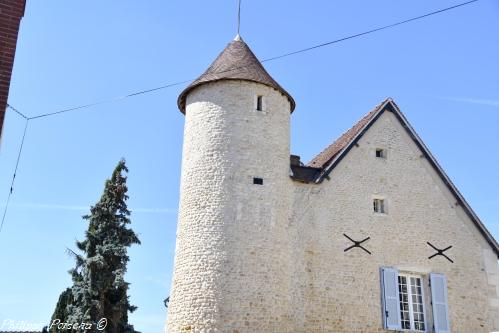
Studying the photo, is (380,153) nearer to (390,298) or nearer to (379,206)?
(379,206)

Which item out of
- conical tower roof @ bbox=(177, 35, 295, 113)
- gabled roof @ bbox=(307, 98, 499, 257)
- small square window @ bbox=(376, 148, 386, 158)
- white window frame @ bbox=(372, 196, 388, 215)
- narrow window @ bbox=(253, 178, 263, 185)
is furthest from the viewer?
small square window @ bbox=(376, 148, 386, 158)

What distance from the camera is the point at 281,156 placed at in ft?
50.4

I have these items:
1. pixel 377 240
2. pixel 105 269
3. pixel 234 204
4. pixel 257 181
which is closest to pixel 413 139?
pixel 377 240

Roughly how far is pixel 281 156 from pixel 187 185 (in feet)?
9.23

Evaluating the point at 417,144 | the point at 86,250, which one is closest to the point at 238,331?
the point at 86,250

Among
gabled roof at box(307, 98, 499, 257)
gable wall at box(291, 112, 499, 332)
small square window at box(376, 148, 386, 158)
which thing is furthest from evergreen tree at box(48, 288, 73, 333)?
small square window at box(376, 148, 386, 158)

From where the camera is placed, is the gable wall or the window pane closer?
the gable wall

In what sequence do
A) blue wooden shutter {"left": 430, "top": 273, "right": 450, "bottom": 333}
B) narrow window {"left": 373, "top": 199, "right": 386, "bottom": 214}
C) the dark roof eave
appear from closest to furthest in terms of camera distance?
blue wooden shutter {"left": 430, "top": 273, "right": 450, "bottom": 333}, the dark roof eave, narrow window {"left": 373, "top": 199, "right": 386, "bottom": 214}

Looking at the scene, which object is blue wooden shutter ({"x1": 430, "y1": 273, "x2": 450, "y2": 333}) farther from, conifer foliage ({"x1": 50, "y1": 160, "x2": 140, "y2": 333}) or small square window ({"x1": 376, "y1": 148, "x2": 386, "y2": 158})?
conifer foliage ({"x1": 50, "y1": 160, "x2": 140, "y2": 333})

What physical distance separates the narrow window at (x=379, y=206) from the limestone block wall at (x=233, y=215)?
2907 mm

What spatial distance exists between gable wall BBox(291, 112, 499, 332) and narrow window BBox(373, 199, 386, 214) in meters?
0.22

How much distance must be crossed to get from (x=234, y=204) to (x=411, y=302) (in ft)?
19.2

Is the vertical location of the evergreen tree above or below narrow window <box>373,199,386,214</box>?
below

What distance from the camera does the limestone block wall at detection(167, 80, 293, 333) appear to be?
13273 millimetres
